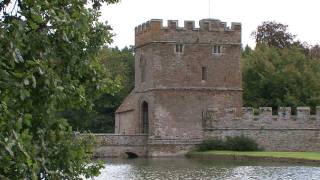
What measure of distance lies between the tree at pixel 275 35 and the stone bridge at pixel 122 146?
834 inches

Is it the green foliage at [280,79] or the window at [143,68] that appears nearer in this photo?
the window at [143,68]

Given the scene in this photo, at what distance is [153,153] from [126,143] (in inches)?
63.0

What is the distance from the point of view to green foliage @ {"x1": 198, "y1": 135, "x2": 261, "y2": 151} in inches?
1502

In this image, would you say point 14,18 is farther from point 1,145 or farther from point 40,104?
point 1,145

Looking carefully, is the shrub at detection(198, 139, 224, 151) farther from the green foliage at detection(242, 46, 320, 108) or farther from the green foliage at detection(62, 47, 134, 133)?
the green foliage at detection(62, 47, 134, 133)

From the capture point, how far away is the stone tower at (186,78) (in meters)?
39.9

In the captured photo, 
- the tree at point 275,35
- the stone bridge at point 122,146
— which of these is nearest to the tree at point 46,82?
the stone bridge at point 122,146

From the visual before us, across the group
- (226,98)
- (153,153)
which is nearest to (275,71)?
(226,98)

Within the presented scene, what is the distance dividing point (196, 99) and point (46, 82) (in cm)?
3403

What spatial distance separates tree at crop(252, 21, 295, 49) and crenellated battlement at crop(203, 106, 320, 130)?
19.0m

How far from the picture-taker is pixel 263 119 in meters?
39.9

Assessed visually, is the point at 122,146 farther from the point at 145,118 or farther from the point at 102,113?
the point at 102,113

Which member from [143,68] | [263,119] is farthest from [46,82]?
[143,68]

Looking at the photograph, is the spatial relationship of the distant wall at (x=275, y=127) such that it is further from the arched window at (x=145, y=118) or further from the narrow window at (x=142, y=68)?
the narrow window at (x=142, y=68)
